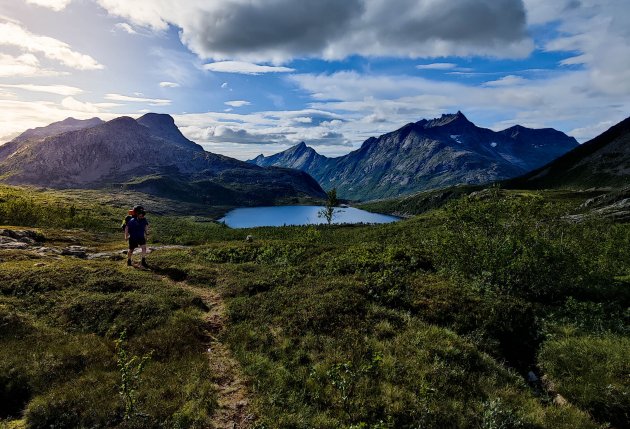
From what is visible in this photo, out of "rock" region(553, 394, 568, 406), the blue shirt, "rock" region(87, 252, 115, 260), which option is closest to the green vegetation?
"rock" region(553, 394, 568, 406)

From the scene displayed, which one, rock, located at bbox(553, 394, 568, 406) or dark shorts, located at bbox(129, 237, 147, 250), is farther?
dark shorts, located at bbox(129, 237, 147, 250)

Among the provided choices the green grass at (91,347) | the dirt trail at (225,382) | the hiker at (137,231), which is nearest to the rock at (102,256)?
the hiker at (137,231)

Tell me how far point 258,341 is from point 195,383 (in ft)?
12.0

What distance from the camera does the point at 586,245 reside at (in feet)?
87.2

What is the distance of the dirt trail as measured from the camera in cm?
1068

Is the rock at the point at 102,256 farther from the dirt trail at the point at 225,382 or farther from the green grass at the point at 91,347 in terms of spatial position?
the dirt trail at the point at 225,382

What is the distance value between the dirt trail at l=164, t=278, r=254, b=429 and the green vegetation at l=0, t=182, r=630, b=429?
0.33 metres

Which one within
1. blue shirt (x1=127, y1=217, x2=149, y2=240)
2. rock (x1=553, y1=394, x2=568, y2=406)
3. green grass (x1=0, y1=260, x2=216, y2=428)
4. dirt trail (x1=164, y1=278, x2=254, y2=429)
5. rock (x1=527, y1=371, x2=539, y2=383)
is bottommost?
rock (x1=527, y1=371, x2=539, y2=383)

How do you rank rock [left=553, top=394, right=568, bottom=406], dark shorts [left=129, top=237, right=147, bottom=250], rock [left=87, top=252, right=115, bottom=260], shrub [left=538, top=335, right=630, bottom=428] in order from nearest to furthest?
shrub [left=538, top=335, right=630, bottom=428], rock [left=553, top=394, right=568, bottom=406], dark shorts [left=129, top=237, right=147, bottom=250], rock [left=87, top=252, right=115, bottom=260]

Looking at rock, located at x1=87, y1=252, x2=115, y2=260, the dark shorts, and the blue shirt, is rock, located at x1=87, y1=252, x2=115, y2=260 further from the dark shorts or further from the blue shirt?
the blue shirt

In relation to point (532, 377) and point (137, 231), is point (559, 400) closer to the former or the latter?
point (532, 377)

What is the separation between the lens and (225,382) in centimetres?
1262

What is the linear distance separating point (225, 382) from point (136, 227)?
18.9 meters

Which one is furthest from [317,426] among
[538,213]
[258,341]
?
[538,213]
